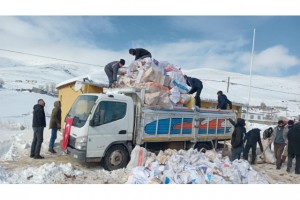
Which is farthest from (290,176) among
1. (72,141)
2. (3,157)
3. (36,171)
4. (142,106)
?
(3,157)

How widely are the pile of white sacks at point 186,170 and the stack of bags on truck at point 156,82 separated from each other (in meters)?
1.56

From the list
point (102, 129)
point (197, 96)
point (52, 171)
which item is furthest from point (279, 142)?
point (52, 171)

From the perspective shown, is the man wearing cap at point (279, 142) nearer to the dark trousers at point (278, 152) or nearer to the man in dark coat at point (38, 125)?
the dark trousers at point (278, 152)

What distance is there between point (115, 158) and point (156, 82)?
104 inches

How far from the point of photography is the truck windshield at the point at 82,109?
22.9 ft

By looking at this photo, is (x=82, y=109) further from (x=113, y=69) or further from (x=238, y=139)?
(x=238, y=139)

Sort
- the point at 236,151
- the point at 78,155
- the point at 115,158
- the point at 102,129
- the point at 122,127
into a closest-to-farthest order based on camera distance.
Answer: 1. the point at 78,155
2. the point at 102,129
3. the point at 115,158
4. the point at 122,127
5. the point at 236,151

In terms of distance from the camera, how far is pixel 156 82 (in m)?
8.05

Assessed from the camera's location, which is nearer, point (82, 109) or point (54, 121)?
point (82, 109)

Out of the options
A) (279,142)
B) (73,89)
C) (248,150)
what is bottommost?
(248,150)

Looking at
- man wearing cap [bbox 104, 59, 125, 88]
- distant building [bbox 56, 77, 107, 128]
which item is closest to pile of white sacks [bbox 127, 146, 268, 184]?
man wearing cap [bbox 104, 59, 125, 88]

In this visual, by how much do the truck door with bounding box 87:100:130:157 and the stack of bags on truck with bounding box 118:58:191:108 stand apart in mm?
876

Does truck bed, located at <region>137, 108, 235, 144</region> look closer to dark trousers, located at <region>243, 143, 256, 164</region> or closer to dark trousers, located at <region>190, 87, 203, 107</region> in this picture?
dark trousers, located at <region>190, 87, 203, 107</region>

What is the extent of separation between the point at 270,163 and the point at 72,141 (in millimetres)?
7167
